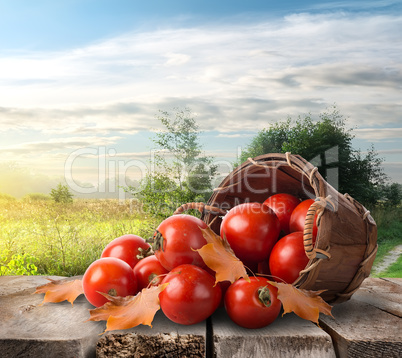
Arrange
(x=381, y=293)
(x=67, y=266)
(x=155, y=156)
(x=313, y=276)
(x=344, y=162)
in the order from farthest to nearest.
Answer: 1. (x=344, y=162)
2. (x=155, y=156)
3. (x=67, y=266)
4. (x=381, y=293)
5. (x=313, y=276)

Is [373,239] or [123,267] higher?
[373,239]

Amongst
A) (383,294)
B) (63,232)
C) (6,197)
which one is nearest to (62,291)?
(383,294)

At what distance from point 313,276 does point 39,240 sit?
4.30 meters

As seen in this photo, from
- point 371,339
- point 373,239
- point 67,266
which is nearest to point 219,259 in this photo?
point 371,339

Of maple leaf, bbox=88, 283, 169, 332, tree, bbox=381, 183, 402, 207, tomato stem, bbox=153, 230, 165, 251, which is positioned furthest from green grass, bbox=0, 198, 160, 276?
tree, bbox=381, 183, 402, 207

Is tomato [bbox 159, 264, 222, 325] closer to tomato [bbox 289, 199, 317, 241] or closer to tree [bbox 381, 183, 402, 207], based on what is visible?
tomato [bbox 289, 199, 317, 241]

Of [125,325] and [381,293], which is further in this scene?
[381,293]

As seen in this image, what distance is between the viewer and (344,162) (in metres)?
9.59

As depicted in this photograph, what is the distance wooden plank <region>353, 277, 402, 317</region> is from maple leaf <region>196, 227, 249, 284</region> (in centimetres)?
77

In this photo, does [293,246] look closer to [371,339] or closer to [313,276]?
[313,276]

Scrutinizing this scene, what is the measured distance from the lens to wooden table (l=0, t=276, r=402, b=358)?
1312 millimetres

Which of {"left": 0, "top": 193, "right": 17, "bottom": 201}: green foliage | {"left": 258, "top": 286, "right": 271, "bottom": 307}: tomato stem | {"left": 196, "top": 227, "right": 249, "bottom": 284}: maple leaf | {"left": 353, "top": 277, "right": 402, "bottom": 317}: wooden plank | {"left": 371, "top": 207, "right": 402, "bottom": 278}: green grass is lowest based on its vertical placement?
{"left": 371, "top": 207, "right": 402, "bottom": 278}: green grass

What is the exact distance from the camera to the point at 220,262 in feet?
4.75

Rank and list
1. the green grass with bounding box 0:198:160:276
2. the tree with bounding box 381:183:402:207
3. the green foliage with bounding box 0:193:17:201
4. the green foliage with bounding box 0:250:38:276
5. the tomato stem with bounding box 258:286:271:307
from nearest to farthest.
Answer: the tomato stem with bounding box 258:286:271:307, the green foliage with bounding box 0:250:38:276, the green grass with bounding box 0:198:160:276, the green foliage with bounding box 0:193:17:201, the tree with bounding box 381:183:402:207
